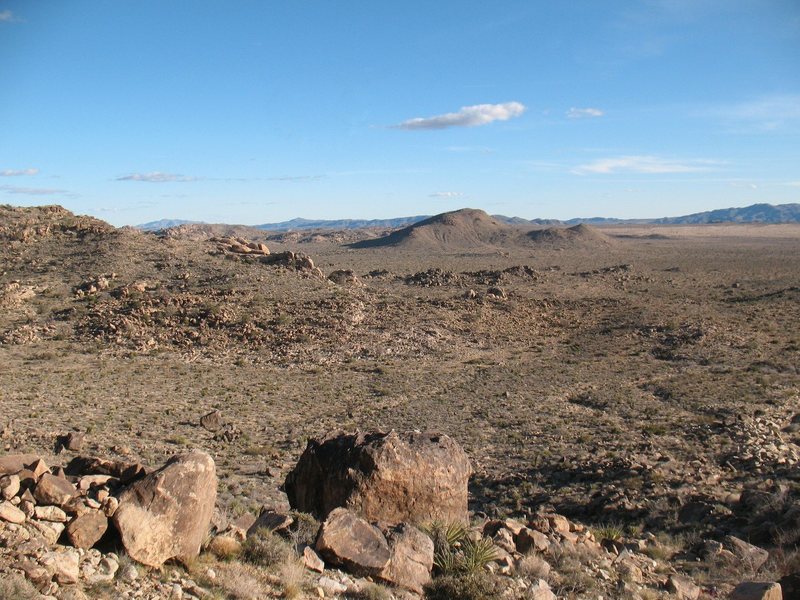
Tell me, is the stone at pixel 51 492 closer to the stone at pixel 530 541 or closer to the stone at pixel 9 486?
the stone at pixel 9 486

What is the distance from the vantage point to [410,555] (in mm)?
7969

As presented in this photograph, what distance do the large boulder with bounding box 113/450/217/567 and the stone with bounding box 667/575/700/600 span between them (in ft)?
20.4

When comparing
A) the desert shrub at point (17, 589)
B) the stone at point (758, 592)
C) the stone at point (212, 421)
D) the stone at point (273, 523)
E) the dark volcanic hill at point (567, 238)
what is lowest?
the stone at point (212, 421)

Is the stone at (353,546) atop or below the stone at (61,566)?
below

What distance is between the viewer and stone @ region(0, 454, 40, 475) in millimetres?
7468

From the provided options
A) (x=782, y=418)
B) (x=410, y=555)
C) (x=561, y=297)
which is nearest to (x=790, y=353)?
(x=782, y=418)

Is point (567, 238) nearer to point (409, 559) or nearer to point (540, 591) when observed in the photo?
point (540, 591)

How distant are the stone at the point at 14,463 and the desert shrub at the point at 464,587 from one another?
16.7 ft

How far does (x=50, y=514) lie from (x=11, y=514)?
0.40 m

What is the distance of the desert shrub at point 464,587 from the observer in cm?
736

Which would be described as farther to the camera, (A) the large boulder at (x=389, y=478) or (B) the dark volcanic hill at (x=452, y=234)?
(B) the dark volcanic hill at (x=452, y=234)

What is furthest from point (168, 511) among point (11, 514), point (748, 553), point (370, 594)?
point (748, 553)

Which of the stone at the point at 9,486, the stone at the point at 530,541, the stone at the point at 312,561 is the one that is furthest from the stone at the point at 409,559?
the stone at the point at 9,486

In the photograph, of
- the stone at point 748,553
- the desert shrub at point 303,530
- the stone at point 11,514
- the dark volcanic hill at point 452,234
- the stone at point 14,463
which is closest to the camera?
the stone at point 11,514
